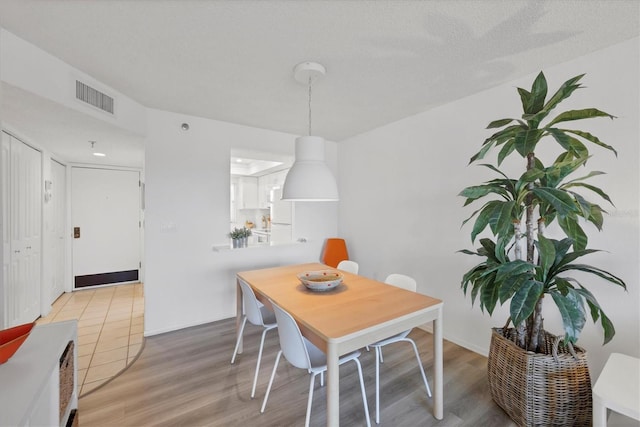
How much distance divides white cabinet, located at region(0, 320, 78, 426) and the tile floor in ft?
2.85

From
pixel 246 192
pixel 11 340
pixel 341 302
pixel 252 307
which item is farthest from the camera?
pixel 246 192

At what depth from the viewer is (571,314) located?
140 centimetres

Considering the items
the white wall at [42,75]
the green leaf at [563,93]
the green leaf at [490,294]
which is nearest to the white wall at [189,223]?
the white wall at [42,75]

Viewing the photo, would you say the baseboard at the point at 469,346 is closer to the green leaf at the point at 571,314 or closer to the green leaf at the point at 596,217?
the green leaf at the point at 571,314

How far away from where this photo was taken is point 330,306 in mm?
1744

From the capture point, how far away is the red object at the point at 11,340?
3.32 ft

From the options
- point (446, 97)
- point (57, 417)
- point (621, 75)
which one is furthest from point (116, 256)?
point (621, 75)

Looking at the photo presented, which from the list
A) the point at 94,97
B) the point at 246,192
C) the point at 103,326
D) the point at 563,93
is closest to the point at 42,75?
the point at 94,97

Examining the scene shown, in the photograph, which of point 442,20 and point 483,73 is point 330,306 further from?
point 483,73

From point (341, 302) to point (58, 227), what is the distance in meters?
4.76

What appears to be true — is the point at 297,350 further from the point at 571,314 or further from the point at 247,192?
the point at 247,192

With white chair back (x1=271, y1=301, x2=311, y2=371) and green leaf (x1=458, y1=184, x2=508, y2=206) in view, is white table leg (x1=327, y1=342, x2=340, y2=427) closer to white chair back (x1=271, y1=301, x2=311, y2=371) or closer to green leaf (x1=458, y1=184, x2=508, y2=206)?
white chair back (x1=271, y1=301, x2=311, y2=371)

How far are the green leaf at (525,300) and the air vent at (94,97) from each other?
3376 millimetres

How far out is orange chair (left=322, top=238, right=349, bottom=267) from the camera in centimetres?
397
